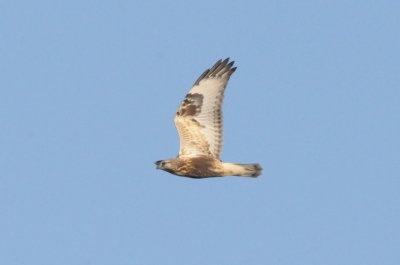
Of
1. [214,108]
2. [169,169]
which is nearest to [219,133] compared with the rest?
[214,108]

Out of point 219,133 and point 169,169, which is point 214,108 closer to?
point 219,133

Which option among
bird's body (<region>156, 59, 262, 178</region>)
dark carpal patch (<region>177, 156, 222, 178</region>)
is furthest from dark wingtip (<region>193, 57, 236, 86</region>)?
dark carpal patch (<region>177, 156, 222, 178</region>)

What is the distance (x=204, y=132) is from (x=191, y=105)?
1.89ft

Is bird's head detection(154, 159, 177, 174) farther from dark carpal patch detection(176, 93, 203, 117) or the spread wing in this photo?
dark carpal patch detection(176, 93, 203, 117)

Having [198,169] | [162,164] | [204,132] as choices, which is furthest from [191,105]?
[162,164]

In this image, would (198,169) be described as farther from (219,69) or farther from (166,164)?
(219,69)

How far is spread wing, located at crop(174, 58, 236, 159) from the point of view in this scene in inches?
504

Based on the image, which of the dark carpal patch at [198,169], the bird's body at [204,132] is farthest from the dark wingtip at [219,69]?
the dark carpal patch at [198,169]

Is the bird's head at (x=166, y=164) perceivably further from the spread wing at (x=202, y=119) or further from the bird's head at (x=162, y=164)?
the spread wing at (x=202, y=119)

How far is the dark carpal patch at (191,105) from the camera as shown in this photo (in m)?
12.9

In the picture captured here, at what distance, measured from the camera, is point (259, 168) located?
12266mm

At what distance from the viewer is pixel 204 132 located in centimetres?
1288

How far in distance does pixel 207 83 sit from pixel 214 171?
1846 mm

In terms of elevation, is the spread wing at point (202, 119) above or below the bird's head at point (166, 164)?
above
